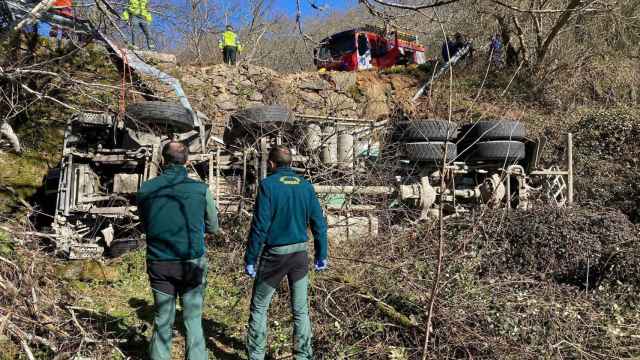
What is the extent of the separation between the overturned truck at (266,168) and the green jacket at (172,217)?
10.4 ft

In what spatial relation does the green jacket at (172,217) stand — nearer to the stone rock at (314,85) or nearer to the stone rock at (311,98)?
the stone rock at (311,98)

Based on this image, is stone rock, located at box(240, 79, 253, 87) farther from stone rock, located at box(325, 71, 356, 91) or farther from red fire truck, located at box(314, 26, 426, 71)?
red fire truck, located at box(314, 26, 426, 71)

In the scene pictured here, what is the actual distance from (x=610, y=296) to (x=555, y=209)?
2.00 meters

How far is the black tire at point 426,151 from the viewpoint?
7695 mm

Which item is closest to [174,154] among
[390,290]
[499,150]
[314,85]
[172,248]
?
[172,248]

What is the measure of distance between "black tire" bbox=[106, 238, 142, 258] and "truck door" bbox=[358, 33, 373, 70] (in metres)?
10.3

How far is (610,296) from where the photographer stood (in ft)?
14.8

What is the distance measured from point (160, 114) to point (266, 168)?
170 cm

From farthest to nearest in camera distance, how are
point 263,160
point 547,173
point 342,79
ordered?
point 342,79
point 547,173
point 263,160

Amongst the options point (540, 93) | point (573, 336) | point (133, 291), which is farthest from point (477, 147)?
point (540, 93)

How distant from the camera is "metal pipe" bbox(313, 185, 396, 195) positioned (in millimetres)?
6629

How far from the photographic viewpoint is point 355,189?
22.3 feet

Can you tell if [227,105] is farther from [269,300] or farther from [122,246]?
[269,300]

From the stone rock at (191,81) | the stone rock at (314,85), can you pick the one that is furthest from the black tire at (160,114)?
the stone rock at (314,85)
